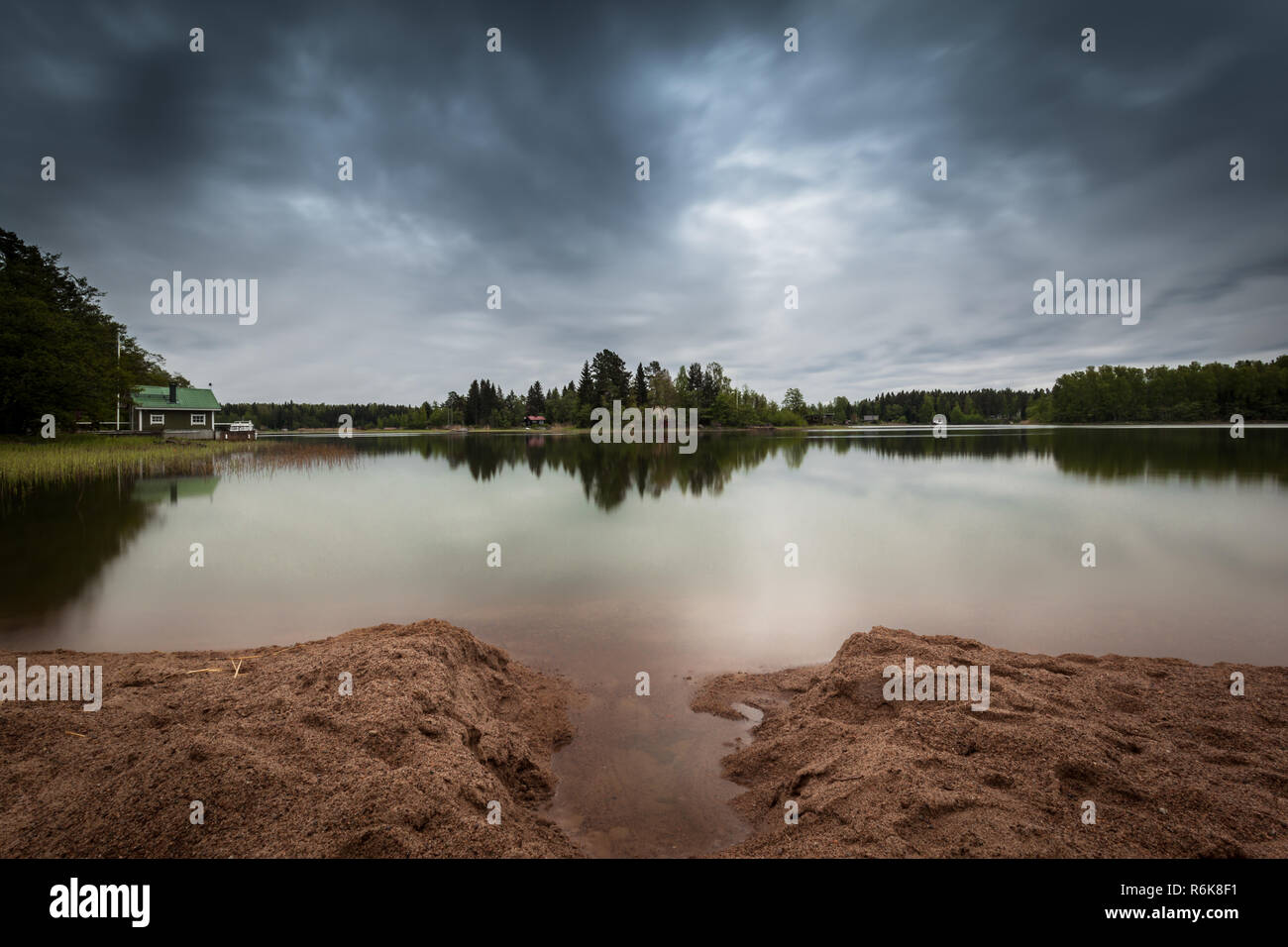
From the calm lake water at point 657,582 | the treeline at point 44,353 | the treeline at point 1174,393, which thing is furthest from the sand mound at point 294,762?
the treeline at point 1174,393

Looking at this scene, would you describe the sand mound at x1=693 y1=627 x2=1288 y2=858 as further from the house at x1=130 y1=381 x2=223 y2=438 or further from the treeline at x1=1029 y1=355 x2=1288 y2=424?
the treeline at x1=1029 y1=355 x2=1288 y2=424

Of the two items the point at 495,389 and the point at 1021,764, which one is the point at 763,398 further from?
the point at 1021,764

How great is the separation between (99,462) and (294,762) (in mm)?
43927

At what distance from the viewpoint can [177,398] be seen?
73.1 m

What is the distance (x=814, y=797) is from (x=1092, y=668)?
4741 millimetres

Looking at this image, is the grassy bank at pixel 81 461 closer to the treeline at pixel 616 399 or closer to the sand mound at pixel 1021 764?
the sand mound at pixel 1021 764

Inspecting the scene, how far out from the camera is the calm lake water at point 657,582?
21.2 ft

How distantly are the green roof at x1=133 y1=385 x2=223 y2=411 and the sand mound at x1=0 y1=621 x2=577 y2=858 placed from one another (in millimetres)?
86053

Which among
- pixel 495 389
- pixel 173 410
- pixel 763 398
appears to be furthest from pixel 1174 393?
pixel 173 410

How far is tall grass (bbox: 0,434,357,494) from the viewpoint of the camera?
88.3ft

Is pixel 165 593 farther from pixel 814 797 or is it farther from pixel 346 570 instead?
pixel 814 797

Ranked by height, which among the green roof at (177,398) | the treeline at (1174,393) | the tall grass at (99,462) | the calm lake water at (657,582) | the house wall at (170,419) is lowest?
the calm lake water at (657,582)

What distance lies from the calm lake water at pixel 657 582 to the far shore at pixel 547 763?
0.71m
